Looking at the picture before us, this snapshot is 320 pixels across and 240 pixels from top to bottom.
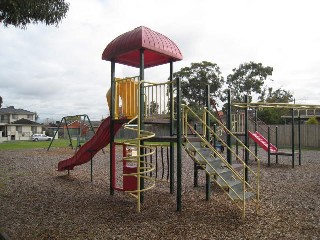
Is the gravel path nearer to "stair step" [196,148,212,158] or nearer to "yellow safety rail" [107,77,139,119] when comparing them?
"stair step" [196,148,212,158]

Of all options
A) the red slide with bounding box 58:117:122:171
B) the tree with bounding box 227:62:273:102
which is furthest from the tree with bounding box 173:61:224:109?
the red slide with bounding box 58:117:122:171

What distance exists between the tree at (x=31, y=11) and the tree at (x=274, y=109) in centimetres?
2808

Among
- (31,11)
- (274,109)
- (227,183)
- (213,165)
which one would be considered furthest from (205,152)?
(274,109)

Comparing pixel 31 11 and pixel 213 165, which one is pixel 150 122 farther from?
pixel 31 11

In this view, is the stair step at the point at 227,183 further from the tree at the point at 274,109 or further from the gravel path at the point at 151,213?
the tree at the point at 274,109

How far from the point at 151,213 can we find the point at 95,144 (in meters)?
3.45

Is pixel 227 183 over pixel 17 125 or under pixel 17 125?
under

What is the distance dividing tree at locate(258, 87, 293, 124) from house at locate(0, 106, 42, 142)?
44.4 metres

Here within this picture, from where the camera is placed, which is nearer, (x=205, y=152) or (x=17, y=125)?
(x=205, y=152)

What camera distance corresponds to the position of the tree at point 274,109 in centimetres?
3300

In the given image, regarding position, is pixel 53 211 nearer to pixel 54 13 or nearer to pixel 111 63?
pixel 111 63

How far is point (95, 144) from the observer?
354 inches

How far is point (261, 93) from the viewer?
4350 cm

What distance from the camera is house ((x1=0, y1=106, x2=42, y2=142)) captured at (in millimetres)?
60719
